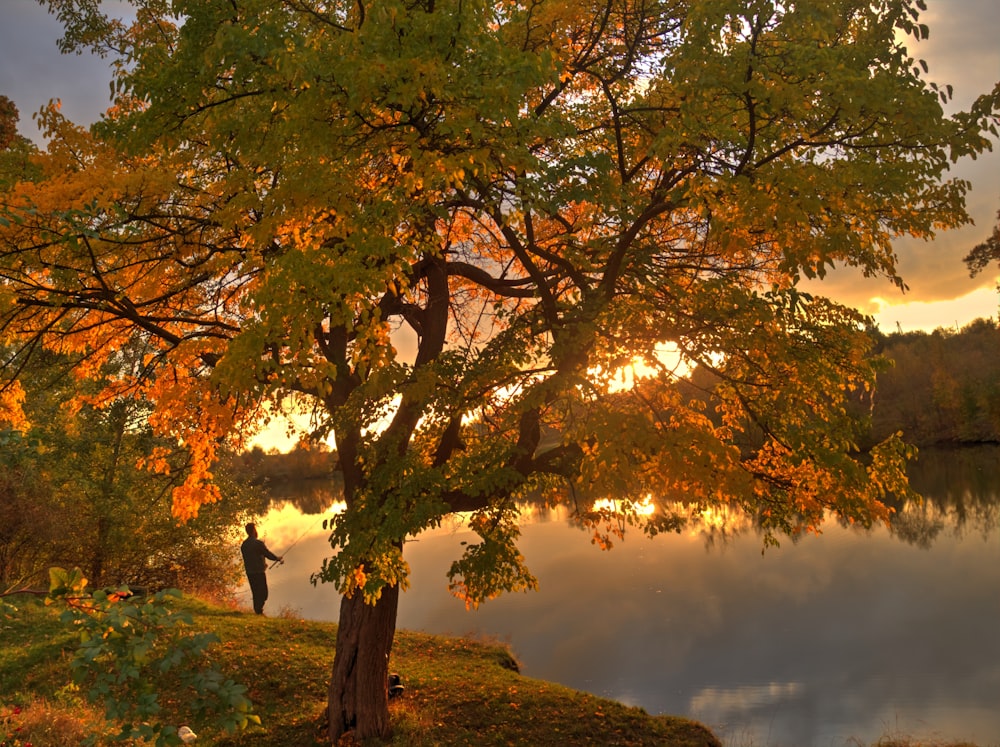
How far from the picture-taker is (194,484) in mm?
10008

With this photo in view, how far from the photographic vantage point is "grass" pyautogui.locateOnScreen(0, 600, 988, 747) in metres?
8.26

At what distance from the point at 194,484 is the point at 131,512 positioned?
8.61 m

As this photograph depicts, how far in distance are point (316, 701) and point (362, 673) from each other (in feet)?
5.55

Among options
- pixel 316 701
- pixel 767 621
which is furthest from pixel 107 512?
pixel 767 621

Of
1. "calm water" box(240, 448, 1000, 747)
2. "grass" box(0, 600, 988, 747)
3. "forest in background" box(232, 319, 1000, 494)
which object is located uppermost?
"forest in background" box(232, 319, 1000, 494)

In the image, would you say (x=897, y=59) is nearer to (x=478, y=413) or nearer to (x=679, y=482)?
(x=679, y=482)

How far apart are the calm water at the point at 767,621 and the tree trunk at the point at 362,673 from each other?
6.12m

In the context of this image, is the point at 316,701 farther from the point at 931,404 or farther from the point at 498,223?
the point at 931,404

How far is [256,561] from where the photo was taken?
1464 cm

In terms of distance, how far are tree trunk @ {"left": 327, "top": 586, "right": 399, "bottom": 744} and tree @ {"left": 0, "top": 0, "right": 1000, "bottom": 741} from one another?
0.15 ft

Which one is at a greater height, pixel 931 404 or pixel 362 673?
pixel 931 404

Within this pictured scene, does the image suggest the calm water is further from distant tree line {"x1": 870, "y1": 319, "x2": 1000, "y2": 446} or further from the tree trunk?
distant tree line {"x1": 870, "y1": 319, "x2": 1000, "y2": 446}

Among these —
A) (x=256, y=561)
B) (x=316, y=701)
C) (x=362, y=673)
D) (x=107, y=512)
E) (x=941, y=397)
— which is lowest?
(x=316, y=701)

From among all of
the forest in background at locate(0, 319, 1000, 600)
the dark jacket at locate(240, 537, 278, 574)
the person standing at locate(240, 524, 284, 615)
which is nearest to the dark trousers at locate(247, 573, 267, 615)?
the person standing at locate(240, 524, 284, 615)
